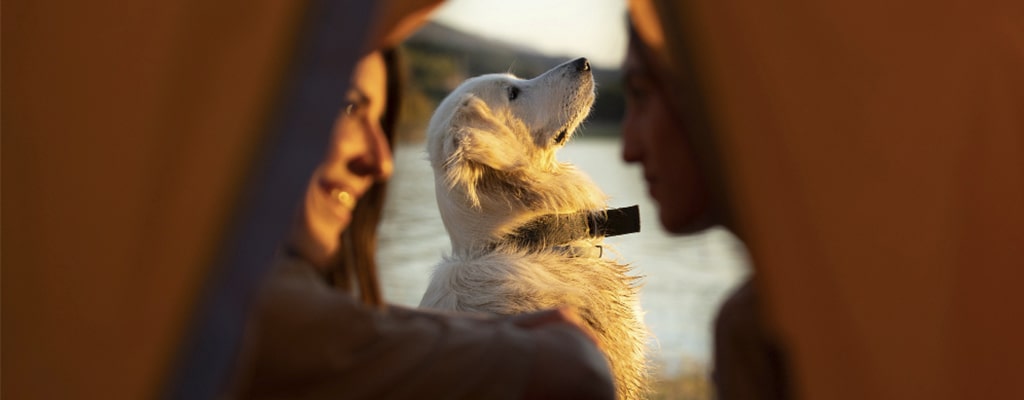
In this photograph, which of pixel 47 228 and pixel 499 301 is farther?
pixel 499 301

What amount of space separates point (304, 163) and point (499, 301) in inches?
55.7

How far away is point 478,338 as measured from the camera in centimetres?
154

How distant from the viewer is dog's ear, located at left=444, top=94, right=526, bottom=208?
292 cm

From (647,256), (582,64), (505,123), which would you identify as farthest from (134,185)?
(582,64)

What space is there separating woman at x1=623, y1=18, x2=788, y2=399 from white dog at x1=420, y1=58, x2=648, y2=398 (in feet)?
3.11


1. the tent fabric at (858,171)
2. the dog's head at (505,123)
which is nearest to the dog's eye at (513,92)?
the dog's head at (505,123)

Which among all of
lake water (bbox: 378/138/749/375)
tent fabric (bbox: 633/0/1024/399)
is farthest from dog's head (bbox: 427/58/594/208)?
tent fabric (bbox: 633/0/1024/399)

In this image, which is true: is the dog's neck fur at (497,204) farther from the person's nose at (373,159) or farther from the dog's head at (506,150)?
the person's nose at (373,159)

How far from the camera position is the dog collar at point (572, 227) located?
2.86 m

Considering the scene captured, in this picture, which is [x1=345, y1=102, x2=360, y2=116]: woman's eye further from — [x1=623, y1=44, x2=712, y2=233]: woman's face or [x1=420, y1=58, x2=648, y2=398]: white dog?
[x1=420, y1=58, x2=648, y2=398]: white dog

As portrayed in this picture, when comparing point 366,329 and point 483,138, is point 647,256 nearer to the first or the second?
point 483,138

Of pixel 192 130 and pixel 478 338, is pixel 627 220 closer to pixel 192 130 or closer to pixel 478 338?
pixel 478 338

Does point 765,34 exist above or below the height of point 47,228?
above

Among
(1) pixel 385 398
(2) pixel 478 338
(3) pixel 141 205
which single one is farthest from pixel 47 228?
(2) pixel 478 338
